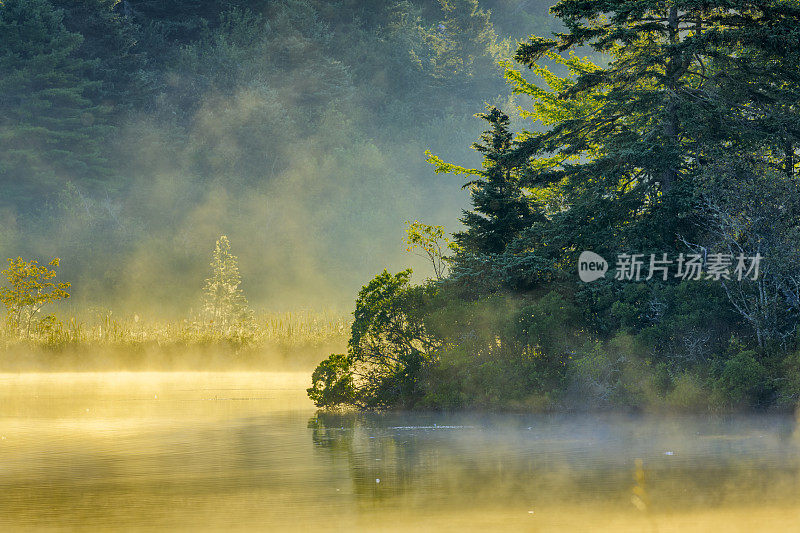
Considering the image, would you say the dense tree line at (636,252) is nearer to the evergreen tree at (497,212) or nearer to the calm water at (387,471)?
the evergreen tree at (497,212)

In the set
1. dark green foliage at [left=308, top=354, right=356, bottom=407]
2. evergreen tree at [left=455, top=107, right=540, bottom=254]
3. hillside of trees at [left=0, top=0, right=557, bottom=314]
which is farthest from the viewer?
hillside of trees at [left=0, top=0, right=557, bottom=314]

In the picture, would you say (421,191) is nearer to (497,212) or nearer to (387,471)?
(497,212)

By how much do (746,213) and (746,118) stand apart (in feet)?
8.92

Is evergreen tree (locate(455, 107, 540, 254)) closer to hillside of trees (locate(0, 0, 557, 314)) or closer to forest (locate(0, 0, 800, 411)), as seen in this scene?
forest (locate(0, 0, 800, 411))

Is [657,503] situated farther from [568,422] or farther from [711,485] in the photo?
[568,422]

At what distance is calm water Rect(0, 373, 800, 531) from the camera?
26.2 feet

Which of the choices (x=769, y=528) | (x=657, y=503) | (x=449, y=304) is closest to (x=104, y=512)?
(x=657, y=503)

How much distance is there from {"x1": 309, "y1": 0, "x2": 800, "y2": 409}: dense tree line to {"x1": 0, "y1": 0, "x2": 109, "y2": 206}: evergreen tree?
141 ft

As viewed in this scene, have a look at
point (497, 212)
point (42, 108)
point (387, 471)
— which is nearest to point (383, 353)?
Answer: point (497, 212)

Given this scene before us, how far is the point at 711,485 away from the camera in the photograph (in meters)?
9.36

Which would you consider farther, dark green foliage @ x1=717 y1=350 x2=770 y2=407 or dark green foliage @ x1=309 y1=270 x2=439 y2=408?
dark green foliage @ x1=309 y1=270 x2=439 y2=408

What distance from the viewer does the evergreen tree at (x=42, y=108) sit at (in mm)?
54844

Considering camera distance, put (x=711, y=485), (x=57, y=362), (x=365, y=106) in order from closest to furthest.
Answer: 1. (x=711, y=485)
2. (x=57, y=362)
3. (x=365, y=106)

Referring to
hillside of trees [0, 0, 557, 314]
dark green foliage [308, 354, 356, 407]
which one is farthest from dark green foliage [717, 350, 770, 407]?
hillside of trees [0, 0, 557, 314]
